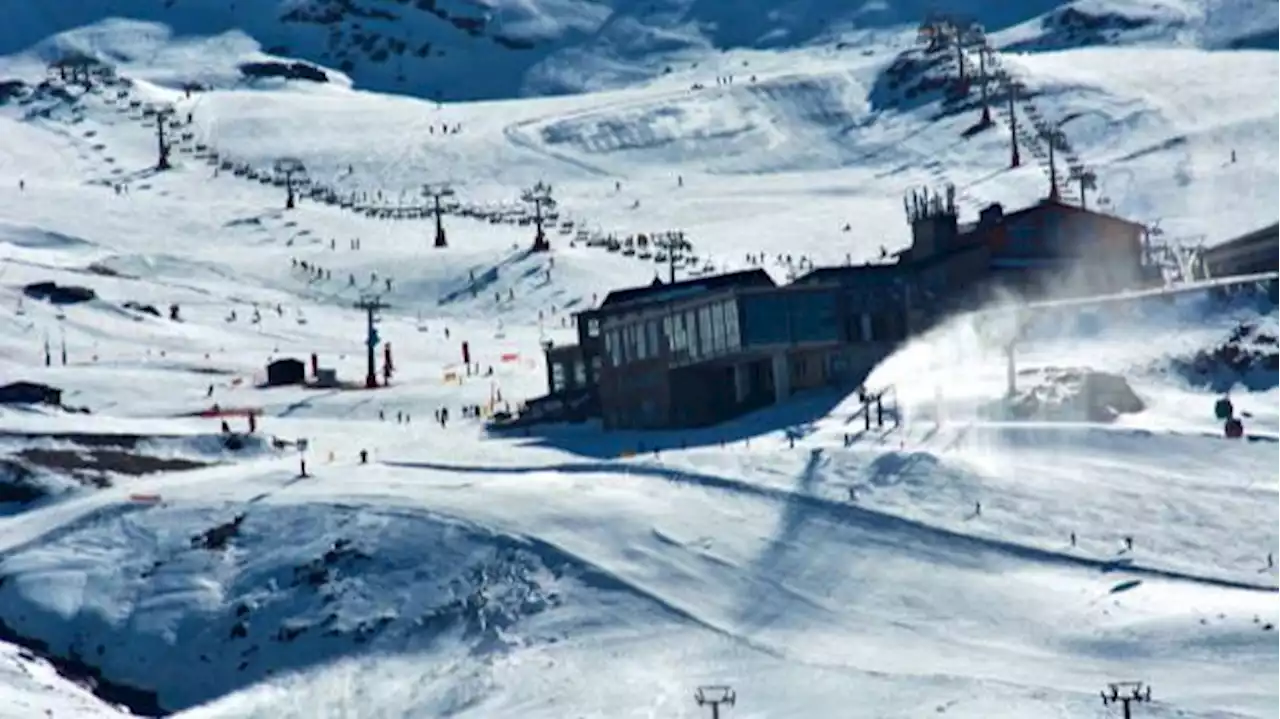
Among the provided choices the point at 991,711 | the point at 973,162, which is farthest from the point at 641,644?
the point at 973,162

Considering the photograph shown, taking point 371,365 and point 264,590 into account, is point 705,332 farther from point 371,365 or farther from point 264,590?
point 264,590

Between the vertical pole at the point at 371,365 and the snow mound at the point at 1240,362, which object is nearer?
the snow mound at the point at 1240,362

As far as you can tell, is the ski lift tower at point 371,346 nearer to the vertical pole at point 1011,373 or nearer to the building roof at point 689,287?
the building roof at point 689,287

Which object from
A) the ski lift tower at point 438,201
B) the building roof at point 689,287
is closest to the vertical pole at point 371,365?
the building roof at point 689,287

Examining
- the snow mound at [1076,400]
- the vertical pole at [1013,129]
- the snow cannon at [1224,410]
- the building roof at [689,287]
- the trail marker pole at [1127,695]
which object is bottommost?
the trail marker pole at [1127,695]

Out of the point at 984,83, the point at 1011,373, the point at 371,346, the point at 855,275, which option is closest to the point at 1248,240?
the point at 855,275

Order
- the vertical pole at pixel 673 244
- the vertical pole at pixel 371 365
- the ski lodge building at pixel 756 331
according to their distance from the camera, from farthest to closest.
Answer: the vertical pole at pixel 673 244, the vertical pole at pixel 371 365, the ski lodge building at pixel 756 331

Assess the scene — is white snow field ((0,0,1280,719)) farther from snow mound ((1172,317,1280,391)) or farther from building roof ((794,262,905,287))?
building roof ((794,262,905,287))
